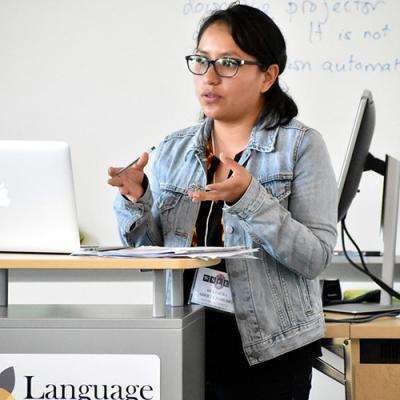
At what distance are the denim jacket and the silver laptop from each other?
0.55ft

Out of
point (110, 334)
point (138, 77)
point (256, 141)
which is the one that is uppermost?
point (138, 77)

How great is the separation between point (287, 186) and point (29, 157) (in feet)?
1.74

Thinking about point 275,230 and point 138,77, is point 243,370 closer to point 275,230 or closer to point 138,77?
point 275,230

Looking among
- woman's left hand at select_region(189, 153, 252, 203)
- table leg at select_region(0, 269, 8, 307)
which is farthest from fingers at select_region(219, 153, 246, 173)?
table leg at select_region(0, 269, 8, 307)

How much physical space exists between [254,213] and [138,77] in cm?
214

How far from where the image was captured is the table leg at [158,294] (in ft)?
5.08

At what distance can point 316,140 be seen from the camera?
1.79 metres

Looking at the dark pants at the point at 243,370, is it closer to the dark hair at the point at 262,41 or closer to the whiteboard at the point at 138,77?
the dark hair at the point at 262,41

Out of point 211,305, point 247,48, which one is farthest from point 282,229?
point 247,48

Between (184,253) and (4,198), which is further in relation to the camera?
(4,198)

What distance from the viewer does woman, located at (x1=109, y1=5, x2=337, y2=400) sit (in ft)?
5.62

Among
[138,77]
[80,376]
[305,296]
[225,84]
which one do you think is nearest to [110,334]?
[80,376]

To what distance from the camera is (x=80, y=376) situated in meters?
1.52

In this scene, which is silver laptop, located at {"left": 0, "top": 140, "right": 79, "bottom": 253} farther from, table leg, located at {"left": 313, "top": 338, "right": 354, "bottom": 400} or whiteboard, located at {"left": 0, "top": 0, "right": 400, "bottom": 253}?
whiteboard, located at {"left": 0, "top": 0, "right": 400, "bottom": 253}
